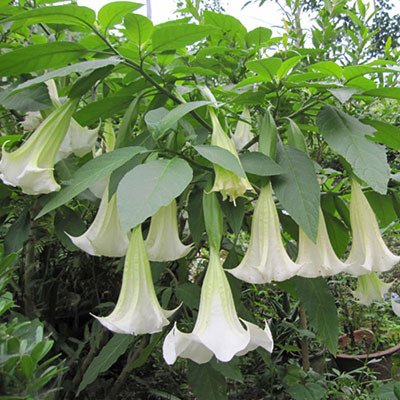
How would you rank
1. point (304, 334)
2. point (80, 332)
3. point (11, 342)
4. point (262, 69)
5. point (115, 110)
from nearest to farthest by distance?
point (11, 342), point (262, 69), point (115, 110), point (80, 332), point (304, 334)

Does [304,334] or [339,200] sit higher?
[339,200]

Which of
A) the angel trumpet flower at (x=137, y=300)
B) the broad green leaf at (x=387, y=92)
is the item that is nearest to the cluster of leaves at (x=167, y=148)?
the broad green leaf at (x=387, y=92)

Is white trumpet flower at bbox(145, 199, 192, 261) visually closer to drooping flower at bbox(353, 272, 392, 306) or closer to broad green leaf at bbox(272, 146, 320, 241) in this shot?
broad green leaf at bbox(272, 146, 320, 241)

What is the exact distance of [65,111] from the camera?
791 mm

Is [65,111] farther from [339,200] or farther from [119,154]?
[339,200]

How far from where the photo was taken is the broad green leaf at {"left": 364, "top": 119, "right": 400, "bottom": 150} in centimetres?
85

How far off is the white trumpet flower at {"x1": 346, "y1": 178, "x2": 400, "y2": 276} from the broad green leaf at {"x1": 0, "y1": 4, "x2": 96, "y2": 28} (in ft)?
1.69

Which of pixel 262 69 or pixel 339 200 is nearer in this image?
pixel 262 69

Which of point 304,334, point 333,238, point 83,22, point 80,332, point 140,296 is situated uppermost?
point 83,22

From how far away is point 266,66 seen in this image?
78cm

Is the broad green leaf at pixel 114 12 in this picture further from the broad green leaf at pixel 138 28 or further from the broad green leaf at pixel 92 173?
the broad green leaf at pixel 92 173

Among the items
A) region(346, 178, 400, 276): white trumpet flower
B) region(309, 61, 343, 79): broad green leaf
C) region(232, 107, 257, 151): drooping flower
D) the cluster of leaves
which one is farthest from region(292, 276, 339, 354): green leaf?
region(309, 61, 343, 79): broad green leaf

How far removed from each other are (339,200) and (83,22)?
599 mm

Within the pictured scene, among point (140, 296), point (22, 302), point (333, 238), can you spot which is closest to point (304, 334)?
point (333, 238)
